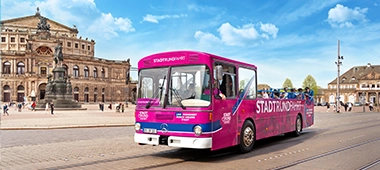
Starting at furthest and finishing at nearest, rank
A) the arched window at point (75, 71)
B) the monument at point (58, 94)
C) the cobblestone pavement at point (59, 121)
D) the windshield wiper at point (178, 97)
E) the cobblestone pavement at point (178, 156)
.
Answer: the arched window at point (75, 71) → the monument at point (58, 94) → the cobblestone pavement at point (59, 121) → the windshield wiper at point (178, 97) → the cobblestone pavement at point (178, 156)

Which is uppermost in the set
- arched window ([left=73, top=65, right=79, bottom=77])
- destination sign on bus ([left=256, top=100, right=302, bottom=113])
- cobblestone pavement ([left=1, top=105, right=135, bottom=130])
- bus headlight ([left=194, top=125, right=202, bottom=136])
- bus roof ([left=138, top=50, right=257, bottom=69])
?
arched window ([left=73, top=65, right=79, bottom=77])

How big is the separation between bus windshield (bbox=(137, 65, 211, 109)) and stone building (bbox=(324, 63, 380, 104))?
11429cm

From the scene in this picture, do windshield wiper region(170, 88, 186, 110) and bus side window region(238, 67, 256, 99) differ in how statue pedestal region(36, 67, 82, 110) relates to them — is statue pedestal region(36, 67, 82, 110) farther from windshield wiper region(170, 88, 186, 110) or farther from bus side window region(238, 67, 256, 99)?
windshield wiper region(170, 88, 186, 110)

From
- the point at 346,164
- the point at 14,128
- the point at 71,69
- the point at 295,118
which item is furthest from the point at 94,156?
the point at 71,69

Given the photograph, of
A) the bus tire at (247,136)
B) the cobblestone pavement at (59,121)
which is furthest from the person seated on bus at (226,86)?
the cobblestone pavement at (59,121)

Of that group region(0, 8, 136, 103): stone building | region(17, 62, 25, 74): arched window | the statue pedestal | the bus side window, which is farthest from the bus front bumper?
region(17, 62, 25, 74): arched window

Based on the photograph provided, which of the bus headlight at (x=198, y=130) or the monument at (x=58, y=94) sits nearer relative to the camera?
the bus headlight at (x=198, y=130)

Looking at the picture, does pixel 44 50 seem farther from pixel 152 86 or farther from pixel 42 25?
pixel 152 86

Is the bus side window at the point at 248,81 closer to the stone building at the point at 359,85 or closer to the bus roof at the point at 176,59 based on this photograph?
the bus roof at the point at 176,59

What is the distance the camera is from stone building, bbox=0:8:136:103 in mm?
99938

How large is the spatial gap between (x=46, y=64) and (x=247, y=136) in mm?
102593

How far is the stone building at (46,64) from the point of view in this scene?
328ft

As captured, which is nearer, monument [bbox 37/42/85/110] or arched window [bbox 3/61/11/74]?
monument [bbox 37/42/85/110]

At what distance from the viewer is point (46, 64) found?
102188 mm
